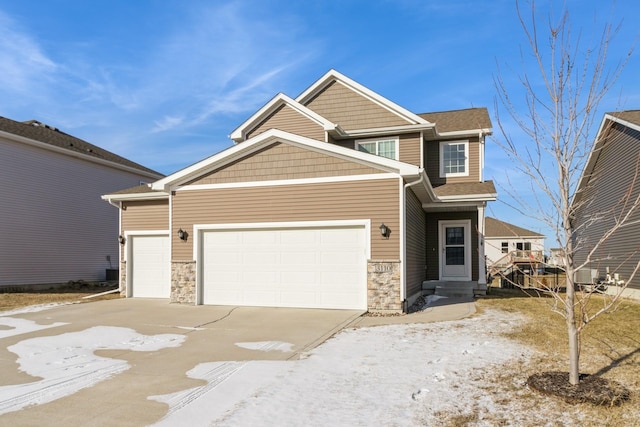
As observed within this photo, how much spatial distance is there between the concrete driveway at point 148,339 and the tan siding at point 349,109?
808 centimetres

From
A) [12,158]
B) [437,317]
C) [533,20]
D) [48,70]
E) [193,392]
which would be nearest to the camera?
[193,392]

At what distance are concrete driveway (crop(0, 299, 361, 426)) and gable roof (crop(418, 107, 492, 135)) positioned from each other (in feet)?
28.8

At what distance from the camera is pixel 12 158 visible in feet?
55.5

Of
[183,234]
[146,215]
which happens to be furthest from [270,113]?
[183,234]

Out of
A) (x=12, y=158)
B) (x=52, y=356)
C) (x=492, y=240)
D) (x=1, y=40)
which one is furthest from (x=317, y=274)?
(x=492, y=240)

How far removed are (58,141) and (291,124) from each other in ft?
35.9

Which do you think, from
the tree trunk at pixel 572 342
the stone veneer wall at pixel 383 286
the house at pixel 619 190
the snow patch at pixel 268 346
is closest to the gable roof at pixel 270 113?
the stone veneer wall at pixel 383 286

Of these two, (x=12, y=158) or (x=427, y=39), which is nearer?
(x=427, y=39)

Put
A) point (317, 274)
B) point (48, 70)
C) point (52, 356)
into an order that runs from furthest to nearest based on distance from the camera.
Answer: point (48, 70)
point (317, 274)
point (52, 356)

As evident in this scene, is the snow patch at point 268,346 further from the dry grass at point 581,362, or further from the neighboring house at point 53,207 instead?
the neighboring house at point 53,207

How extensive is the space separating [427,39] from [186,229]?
827 cm

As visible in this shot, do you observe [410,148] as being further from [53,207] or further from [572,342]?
[53,207]

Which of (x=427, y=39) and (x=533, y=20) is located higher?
(x=427, y=39)

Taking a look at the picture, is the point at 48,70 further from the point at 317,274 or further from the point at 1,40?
the point at 317,274
